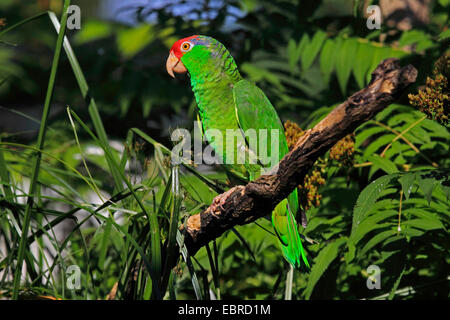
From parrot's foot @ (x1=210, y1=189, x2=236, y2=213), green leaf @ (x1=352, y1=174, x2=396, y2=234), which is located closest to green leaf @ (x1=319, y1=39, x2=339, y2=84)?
green leaf @ (x1=352, y1=174, x2=396, y2=234)

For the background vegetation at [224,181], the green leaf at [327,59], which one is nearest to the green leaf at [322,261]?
the background vegetation at [224,181]

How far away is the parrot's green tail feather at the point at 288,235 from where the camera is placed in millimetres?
1715

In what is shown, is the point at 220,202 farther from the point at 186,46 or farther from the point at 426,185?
the point at 186,46

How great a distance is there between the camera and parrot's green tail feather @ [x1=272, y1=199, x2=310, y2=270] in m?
1.71

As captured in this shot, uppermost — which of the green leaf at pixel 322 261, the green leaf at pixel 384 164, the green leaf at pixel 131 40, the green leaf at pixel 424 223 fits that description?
the green leaf at pixel 131 40

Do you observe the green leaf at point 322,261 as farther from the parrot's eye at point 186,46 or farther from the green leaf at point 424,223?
the parrot's eye at point 186,46

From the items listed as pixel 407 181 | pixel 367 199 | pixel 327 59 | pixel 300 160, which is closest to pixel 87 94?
pixel 300 160

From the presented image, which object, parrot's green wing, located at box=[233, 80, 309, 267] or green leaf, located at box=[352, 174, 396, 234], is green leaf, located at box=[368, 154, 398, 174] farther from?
parrot's green wing, located at box=[233, 80, 309, 267]

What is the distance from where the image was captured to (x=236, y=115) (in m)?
1.97

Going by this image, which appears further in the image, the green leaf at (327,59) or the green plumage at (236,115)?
the green leaf at (327,59)

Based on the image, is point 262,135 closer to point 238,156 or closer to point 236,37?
point 238,156

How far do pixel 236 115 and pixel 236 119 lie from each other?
21 mm

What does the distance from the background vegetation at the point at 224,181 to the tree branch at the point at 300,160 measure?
101mm

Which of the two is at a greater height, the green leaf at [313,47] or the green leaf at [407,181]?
the green leaf at [313,47]
